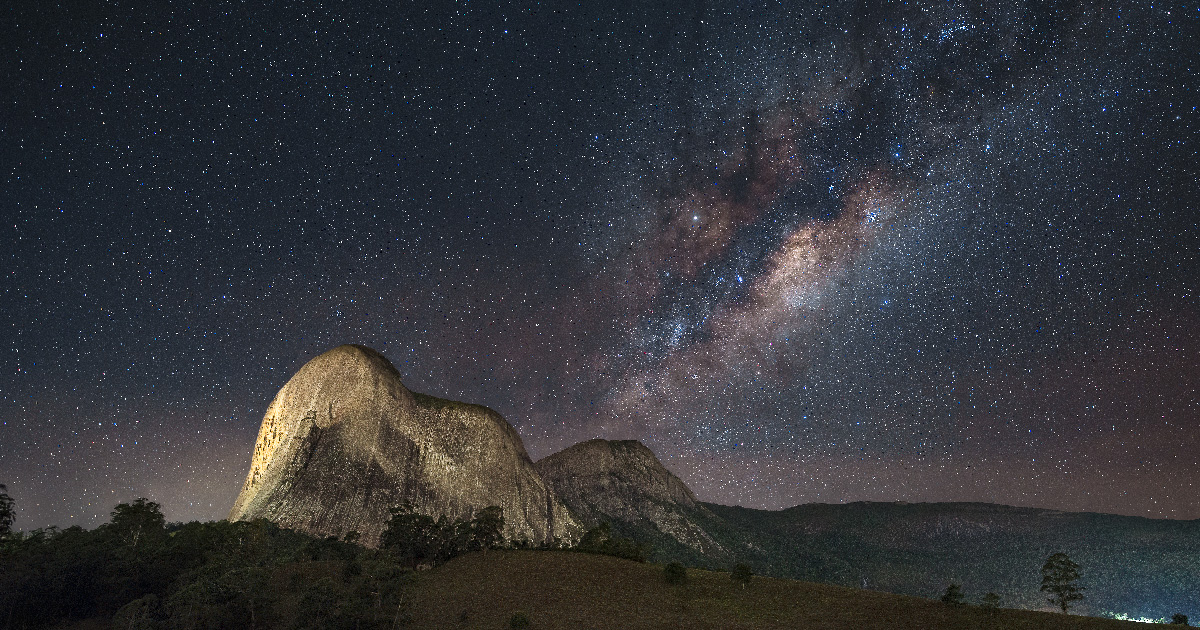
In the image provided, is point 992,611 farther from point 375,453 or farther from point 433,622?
point 375,453

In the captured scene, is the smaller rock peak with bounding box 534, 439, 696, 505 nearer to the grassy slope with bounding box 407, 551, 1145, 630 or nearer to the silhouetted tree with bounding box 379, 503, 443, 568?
the silhouetted tree with bounding box 379, 503, 443, 568

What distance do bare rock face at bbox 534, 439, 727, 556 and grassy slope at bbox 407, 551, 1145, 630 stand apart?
99.8 meters

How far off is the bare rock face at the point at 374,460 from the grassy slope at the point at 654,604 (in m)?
47.7

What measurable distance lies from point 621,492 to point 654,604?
444 ft

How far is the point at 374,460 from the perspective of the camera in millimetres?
107250

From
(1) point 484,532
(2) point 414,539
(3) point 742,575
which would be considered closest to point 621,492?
(1) point 484,532

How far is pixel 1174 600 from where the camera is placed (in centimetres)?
17662

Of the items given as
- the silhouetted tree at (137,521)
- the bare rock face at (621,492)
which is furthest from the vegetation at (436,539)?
the bare rock face at (621,492)

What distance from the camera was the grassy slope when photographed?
4047 centimetres

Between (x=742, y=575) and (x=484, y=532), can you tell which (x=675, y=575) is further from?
(x=484, y=532)

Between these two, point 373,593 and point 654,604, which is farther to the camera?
point 654,604

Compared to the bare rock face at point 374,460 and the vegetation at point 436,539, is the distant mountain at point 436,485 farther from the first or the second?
the vegetation at point 436,539

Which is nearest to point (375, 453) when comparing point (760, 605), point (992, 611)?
point (760, 605)

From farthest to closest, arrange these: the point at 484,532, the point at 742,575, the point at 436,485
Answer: the point at 436,485 → the point at 484,532 → the point at 742,575
